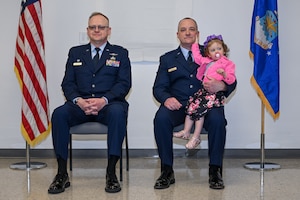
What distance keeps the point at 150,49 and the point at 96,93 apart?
3.46ft

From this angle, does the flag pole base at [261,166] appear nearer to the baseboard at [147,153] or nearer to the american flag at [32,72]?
the baseboard at [147,153]

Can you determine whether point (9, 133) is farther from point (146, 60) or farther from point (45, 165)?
point (146, 60)

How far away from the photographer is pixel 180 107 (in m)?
4.05

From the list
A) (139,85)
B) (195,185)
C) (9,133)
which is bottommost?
(195,185)

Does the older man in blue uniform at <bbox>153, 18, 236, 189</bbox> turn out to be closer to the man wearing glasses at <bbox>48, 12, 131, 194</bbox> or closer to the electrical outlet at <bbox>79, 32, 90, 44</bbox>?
the man wearing glasses at <bbox>48, 12, 131, 194</bbox>

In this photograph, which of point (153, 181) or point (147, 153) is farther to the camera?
point (147, 153)

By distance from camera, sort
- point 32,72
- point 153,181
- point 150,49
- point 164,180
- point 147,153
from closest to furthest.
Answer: point 164,180, point 153,181, point 32,72, point 150,49, point 147,153

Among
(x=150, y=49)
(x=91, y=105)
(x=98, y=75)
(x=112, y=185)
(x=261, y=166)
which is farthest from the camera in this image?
(x=150, y=49)

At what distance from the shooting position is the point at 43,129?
4.64 metres

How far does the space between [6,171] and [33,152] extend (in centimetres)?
67

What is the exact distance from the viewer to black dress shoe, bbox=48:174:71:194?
3742mm

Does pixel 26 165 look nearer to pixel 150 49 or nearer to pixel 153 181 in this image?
pixel 153 181

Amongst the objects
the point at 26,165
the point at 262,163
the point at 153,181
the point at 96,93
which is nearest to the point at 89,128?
the point at 96,93

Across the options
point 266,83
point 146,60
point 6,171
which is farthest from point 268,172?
point 6,171
